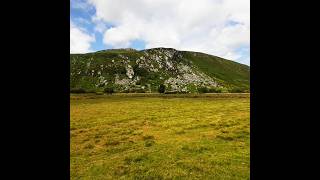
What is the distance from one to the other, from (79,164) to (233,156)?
28.6 feet
